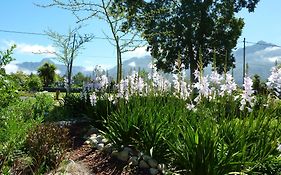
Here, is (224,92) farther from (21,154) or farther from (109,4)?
(109,4)

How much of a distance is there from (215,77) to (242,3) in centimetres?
2888

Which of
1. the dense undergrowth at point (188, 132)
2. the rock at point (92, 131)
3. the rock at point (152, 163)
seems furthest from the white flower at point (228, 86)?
the rock at point (92, 131)

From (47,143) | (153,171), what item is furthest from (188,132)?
(47,143)

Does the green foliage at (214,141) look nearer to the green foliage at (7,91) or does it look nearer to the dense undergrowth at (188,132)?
the dense undergrowth at (188,132)

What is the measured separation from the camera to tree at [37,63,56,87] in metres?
47.8

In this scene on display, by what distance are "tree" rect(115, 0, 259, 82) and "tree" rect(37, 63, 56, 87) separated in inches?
723

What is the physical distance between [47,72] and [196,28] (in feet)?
69.7

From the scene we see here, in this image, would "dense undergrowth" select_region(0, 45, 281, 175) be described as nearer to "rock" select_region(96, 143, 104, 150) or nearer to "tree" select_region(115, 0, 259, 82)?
"rock" select_region(96, 143, 104, 150)

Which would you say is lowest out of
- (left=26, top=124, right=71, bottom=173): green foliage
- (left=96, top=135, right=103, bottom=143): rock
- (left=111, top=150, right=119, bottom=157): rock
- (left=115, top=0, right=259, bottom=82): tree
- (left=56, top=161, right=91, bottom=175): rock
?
(left=56, top=161, right=91, bottom=175): rock

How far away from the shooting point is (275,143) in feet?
17.4

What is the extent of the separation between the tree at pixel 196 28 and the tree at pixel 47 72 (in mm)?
18371

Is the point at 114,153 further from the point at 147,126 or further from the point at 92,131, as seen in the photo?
the point at 92,131

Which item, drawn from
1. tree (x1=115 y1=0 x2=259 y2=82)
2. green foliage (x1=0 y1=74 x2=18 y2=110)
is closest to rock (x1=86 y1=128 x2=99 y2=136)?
green foliage (x1=0 y1=74 x2=18 y2=110)

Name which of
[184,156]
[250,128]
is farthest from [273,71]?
[184,156]
